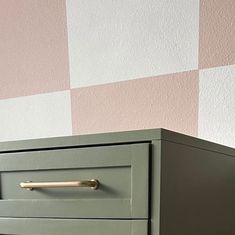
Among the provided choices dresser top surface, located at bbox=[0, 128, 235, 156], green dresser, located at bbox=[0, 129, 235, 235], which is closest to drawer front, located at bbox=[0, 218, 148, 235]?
green dresser, located at bbox=[0, 129, 235, 235]

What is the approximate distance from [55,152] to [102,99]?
0.57 m

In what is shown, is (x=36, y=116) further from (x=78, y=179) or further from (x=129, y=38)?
(x=78, y=179)

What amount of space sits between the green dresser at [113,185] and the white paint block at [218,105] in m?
0.24

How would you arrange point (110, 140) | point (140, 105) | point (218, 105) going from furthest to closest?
point (140, 105)
point (218, 105)
point (110, 140)

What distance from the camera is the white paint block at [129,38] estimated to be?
1.12 m

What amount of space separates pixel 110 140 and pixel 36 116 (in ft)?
2.67

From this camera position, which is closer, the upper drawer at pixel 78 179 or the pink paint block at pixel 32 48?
the upper drawer at pixel 78 179

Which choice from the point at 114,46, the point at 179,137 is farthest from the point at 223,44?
the point at 179,137

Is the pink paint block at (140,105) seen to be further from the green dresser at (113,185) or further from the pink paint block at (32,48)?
the green dresser at (113,185)

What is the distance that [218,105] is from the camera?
1071 millimetres

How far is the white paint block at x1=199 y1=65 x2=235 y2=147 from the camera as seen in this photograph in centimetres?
105

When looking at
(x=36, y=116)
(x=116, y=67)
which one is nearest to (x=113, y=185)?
(x=116, y=67)

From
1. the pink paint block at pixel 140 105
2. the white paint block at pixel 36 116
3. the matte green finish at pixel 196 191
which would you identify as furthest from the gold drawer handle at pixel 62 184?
the white paint block at pixel 36 116

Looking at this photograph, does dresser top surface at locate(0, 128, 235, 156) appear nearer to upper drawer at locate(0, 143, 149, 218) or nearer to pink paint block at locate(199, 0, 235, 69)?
upper drawer at locate(0, 143, 149, 218)
